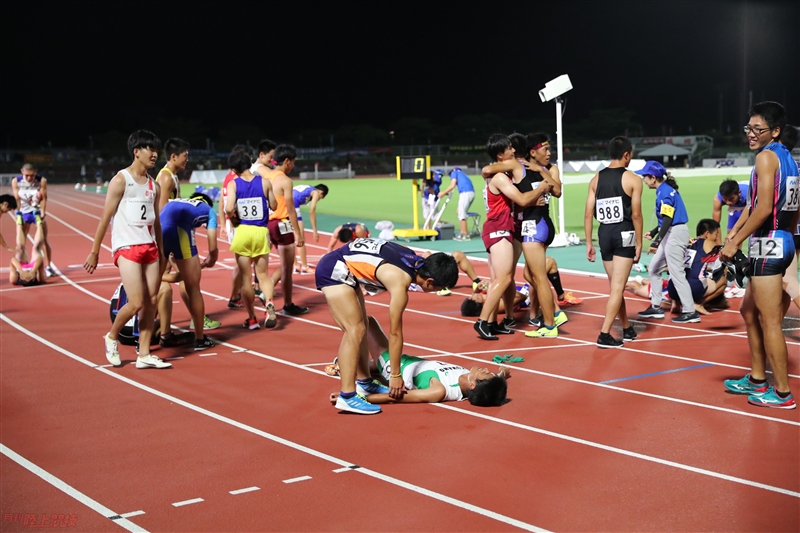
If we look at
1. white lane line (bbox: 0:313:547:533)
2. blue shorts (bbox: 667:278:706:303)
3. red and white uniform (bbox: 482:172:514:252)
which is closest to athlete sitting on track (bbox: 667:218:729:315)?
blue shorts (bbox: 667:278:706:303)

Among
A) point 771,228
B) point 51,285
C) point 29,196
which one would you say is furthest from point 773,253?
point 29,196

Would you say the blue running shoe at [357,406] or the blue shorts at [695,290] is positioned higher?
the blue shorts at [695,290]

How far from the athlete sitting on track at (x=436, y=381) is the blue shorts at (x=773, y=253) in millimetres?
1977

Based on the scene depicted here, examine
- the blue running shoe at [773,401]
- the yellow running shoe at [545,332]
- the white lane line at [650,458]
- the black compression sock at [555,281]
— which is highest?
the black compression sock at [555,281]

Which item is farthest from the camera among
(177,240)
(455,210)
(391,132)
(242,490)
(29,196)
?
(391,132)

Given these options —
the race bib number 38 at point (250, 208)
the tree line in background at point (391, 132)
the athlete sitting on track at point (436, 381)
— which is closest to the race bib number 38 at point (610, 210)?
the athlete sitting on track at point (436, 381)

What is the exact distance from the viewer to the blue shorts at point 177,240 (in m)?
7.93

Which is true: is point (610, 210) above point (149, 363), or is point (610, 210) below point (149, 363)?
above

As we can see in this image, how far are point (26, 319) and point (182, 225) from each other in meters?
3.42

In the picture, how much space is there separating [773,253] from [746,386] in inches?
46.3

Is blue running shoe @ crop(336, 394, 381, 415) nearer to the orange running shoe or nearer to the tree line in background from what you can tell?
the orange running shoe

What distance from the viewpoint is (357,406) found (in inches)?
231

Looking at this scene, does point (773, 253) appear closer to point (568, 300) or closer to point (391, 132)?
point (568, 300)

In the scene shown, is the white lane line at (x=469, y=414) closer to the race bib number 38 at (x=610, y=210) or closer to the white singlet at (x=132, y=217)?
the white singlet at (x=132, y=217)
